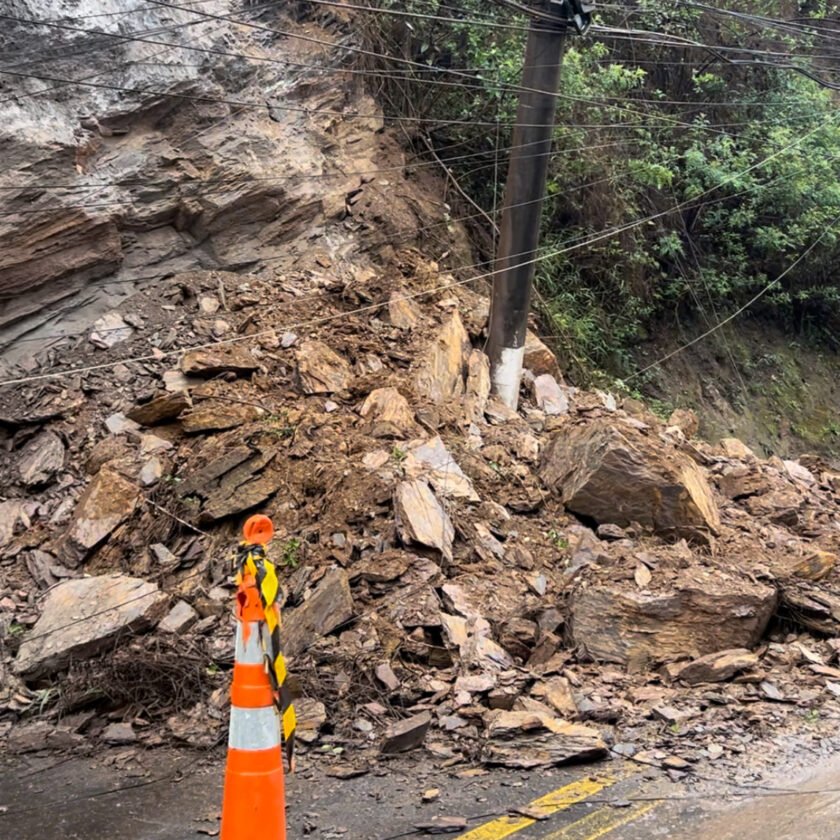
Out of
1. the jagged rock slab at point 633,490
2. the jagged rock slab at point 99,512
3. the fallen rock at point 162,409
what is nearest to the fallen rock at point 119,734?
the jagged rock slab at point 99,512

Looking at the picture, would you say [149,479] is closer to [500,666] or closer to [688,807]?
[500,666]

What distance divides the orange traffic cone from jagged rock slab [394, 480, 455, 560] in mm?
2867

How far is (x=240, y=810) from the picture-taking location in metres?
2.68

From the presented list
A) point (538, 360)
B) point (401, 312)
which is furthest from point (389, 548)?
point (538, 360)

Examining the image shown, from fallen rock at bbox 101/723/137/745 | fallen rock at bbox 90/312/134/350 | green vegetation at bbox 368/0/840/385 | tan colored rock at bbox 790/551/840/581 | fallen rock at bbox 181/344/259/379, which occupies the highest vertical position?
green vegetation at bbox 368/0/840/385

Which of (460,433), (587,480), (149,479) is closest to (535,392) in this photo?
(460,433)

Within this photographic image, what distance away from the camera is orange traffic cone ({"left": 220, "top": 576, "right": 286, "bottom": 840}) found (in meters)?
2.69

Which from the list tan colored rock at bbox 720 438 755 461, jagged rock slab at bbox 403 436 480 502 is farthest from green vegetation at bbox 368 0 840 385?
jagged rock slab at bbox 403 436 480 502

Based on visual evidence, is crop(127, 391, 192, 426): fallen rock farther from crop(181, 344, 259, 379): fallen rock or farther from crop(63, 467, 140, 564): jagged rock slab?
crop(63, 467, 140, 564): jagged rock slab

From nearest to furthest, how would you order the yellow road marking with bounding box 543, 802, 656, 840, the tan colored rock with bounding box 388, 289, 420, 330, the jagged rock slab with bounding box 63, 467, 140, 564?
the yellow road marking with bounding box 543, 802, 656, 840, the jagged rock slab with bounding box 63, 467, 140, 564, the tan colored rock with bounding box 388, 289, 420, 330

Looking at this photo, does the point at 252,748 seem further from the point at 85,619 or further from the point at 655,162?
the point at 655,162

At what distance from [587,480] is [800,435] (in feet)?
27.7

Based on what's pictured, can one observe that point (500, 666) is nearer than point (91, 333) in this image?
Yes

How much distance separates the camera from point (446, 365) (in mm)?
7852
